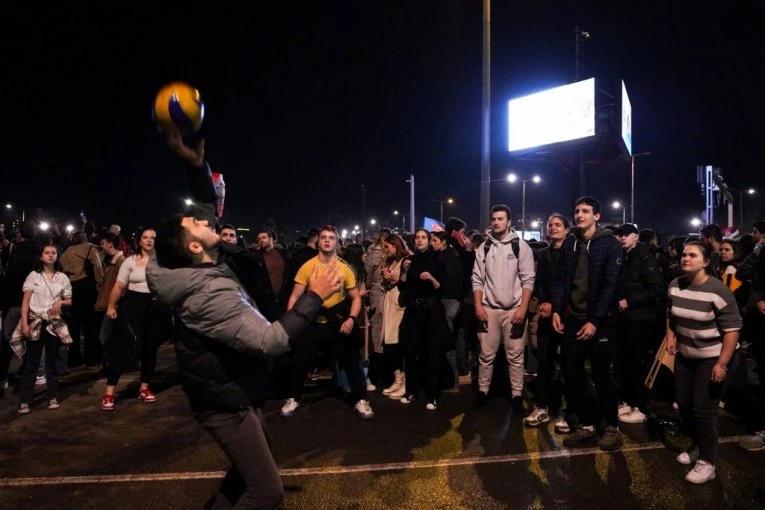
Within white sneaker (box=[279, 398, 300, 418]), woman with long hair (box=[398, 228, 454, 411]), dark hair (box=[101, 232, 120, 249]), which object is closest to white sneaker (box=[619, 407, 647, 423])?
woman with long hair (box=[398, 228, 454, 411])

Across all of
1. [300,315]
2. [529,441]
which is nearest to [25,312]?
[300,315]

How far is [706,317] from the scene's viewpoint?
4449mm

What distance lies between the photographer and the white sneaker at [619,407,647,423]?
5.91 metres

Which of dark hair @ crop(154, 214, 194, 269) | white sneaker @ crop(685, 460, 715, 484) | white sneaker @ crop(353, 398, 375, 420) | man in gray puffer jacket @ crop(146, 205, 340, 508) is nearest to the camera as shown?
man in gray puffer jacket @ crop(146, 205, 340, 508)

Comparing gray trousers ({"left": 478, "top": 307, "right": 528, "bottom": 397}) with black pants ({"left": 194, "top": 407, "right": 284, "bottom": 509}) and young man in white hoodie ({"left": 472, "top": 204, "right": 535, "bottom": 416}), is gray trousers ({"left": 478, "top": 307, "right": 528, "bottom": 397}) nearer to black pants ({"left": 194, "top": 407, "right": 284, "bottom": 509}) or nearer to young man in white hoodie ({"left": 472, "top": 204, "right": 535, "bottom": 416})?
young man in white hoodie ({"left": 472, "top": 204, "right": 535, "bottom": 416})

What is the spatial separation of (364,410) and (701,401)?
11.2 ft

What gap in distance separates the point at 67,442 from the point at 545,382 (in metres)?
5.10

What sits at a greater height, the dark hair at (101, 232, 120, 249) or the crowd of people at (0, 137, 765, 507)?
the dark hair at (101, 232, 120, 249)

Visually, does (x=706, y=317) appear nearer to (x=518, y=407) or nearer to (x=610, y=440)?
(x=610, y=440)

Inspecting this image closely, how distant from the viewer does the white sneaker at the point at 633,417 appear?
591cm

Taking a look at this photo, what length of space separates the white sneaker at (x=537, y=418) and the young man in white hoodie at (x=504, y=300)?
24 cm

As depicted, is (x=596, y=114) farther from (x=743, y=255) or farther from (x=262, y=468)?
(x=262, y=468)

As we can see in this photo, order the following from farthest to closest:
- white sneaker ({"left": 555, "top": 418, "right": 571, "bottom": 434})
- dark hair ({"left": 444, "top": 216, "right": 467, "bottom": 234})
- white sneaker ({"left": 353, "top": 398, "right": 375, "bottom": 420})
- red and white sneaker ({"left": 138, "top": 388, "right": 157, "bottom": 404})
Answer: dark hair ({"left": 444, "top": 216, "right": 467, "bottom": 234}), red and white sneaker ({"left": 138, "top": 388, "right": 157, "bottom": 404}), white sneaker ({"left": 353, "top": 398, "right": 375, "bottom": 420}), white sneaker ({"left": 555, "top": 418, "right": 571, "bottom": 434})

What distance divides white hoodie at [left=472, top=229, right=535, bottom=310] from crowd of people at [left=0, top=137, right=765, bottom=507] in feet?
0.06
